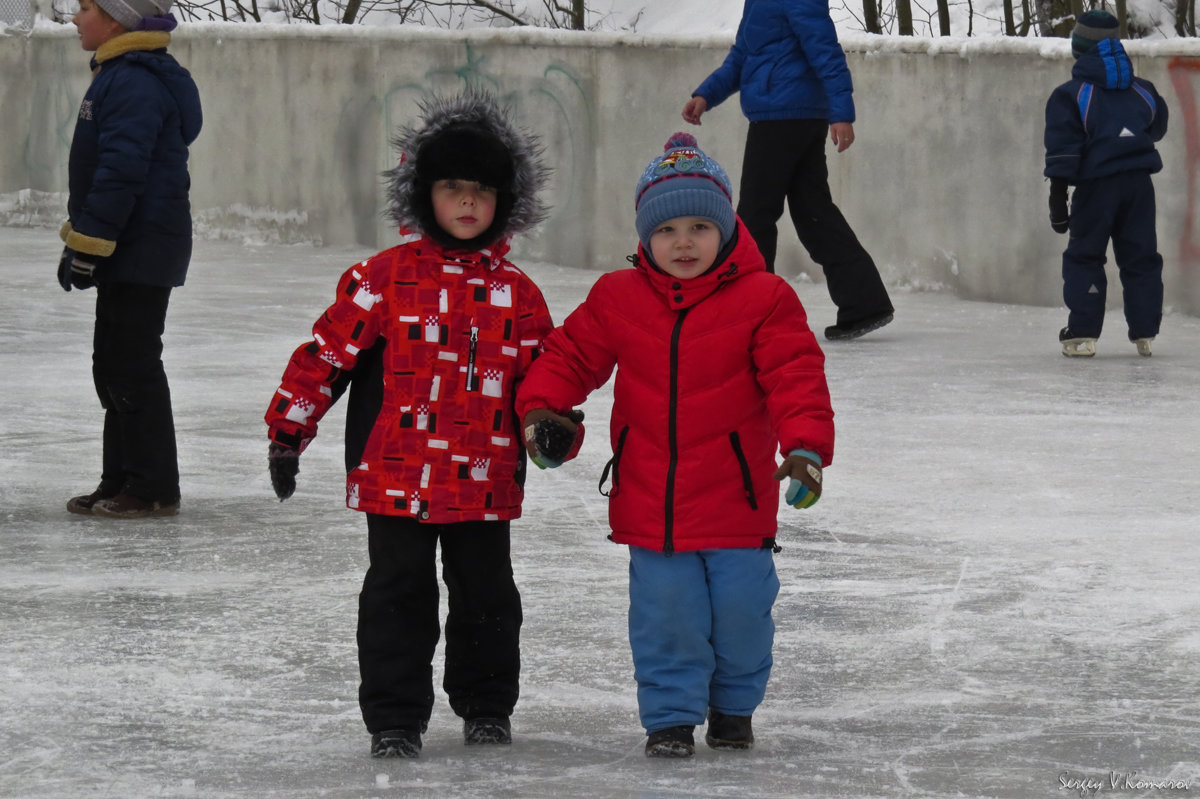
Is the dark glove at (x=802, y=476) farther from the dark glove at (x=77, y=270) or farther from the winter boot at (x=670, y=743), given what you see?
the dark glove at (x=77, y=270)

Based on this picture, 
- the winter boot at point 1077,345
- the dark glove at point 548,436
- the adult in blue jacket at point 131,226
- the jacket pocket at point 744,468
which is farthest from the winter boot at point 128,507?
the winter boot at point 1077,345

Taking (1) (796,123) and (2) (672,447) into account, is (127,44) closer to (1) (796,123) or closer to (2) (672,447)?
(2) (672,447)

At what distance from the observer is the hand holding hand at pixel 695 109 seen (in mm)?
7984

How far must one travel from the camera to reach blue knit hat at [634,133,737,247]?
128 inches

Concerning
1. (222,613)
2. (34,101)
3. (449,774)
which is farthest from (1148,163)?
(34,101)

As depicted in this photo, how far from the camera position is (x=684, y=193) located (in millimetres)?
3240

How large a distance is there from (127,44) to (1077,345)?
175 inches

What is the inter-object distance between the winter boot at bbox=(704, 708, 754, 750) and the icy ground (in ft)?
0.09

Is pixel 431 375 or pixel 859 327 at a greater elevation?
pixel 431 375

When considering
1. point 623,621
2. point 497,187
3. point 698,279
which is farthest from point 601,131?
point 698,279

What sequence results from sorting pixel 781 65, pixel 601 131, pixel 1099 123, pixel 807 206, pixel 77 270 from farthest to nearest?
1. pixel 601 131
2. pixel 807 206
3. pixel 781 65
4. pixel 1099 123
5. pixel 77 270

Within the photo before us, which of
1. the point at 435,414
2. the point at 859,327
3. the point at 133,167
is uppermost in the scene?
the point at 133,167

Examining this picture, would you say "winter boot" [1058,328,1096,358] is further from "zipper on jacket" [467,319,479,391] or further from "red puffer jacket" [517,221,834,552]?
"zipper on jacket" [467,319,479,391]

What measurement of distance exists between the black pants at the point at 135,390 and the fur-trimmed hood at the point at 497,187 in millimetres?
1952
